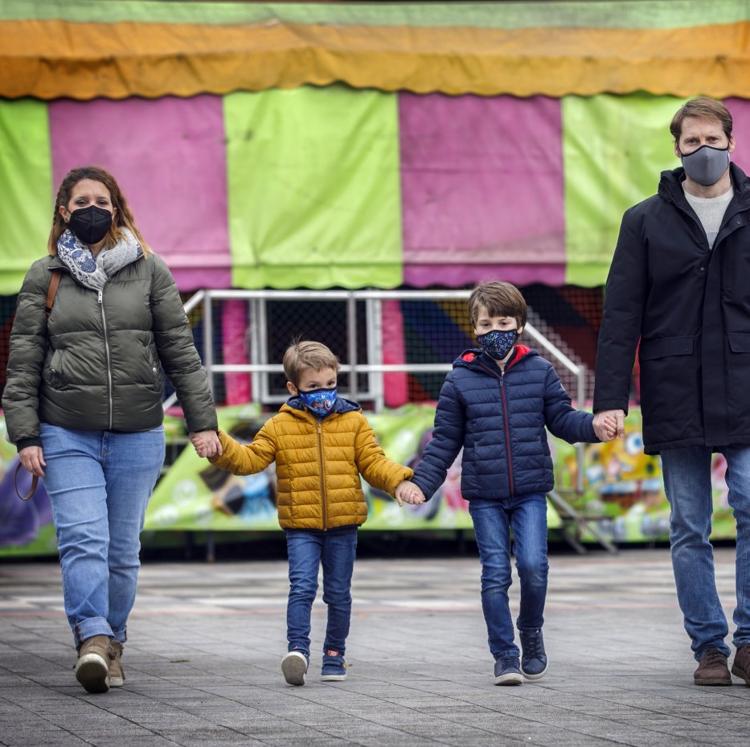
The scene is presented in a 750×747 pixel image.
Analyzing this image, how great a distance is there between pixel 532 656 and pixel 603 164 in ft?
34.5

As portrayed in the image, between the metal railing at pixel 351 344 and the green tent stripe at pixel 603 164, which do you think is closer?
the metal railing at pixel 351 344

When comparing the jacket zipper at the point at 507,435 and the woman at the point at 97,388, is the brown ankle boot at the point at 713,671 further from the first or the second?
the woman at the point at 97,388

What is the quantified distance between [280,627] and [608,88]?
872cm

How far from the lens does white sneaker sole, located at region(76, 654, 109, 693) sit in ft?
21.3

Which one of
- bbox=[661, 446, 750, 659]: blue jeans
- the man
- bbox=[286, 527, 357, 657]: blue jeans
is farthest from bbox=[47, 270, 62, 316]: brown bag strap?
bbox=[661, 446, 750, 659]: blue jeans

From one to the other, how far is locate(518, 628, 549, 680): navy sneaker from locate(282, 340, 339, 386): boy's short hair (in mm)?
1286

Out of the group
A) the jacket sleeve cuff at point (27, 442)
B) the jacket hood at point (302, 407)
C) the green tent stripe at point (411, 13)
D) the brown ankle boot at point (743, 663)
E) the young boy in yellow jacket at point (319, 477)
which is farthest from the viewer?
the green tent stripe at point (411, 13)

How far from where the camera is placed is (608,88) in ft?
55.5

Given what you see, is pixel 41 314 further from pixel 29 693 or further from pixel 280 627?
pixel 280 627

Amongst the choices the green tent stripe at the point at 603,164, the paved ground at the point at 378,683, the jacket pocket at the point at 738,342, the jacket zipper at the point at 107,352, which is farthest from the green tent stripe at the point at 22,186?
the jacket pocket at the point at 738,342

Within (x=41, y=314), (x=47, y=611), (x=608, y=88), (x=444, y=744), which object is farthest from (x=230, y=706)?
(x=608, y=88)

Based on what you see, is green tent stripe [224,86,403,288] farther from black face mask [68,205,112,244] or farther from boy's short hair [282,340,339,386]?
black face mask [68,205,112,244]

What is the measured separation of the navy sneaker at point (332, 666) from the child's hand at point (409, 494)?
0.65m

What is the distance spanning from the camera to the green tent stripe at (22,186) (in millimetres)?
15797
